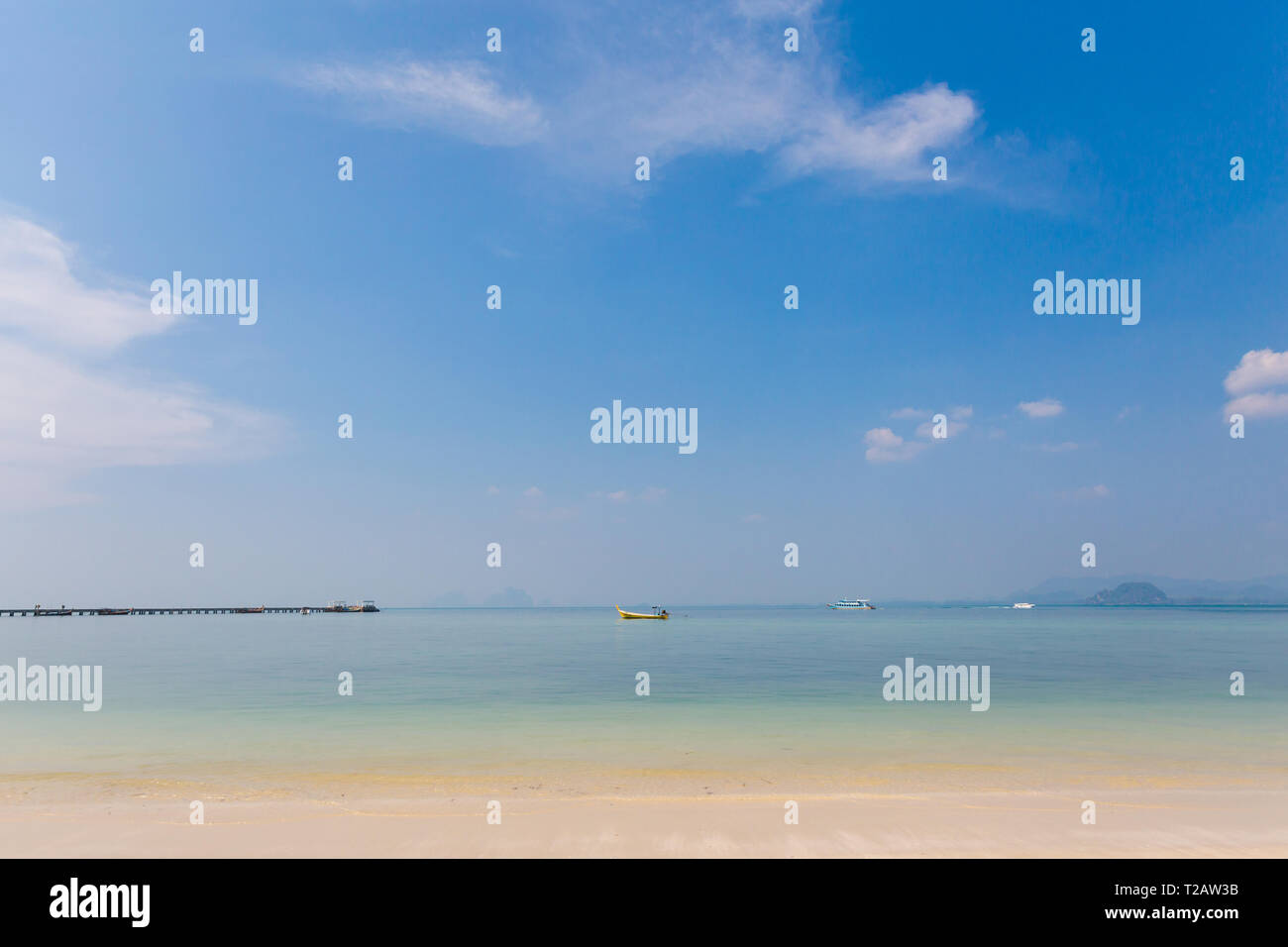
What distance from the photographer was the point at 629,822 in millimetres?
10766

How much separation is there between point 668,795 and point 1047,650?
51.9 meters

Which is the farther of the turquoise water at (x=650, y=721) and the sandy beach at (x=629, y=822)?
the turquoise water at (x=650, y=721)

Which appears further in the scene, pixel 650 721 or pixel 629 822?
pixel 650 721

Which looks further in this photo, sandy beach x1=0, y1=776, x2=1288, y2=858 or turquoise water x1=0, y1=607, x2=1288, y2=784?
turquoise water x1=0, y1=607, x2=1288, y2=784

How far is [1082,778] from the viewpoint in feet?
47.7

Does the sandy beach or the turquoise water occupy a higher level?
the sandy beach

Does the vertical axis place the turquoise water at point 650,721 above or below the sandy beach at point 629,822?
below

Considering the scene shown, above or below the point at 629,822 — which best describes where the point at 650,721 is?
below

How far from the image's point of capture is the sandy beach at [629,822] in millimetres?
9383

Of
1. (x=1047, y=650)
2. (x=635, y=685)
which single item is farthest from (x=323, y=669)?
(x=1047, y=650)

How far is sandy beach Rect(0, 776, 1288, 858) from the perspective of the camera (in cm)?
938
